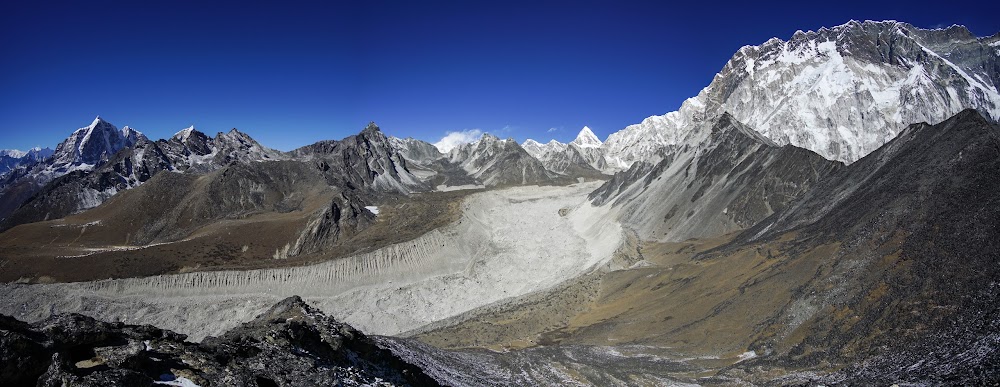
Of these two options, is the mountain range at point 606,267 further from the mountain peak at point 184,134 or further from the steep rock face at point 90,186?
the mountain peak at point 184,134

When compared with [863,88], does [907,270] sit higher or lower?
lower

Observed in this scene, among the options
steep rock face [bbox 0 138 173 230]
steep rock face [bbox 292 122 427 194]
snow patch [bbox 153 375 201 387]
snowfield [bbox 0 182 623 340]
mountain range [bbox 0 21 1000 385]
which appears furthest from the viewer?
steep rock face [bbox 292 122 427 194]

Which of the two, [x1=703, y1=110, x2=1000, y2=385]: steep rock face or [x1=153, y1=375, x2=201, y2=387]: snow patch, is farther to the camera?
[x1=703, y1=110, x2=1000, y2=385]: steep rock face

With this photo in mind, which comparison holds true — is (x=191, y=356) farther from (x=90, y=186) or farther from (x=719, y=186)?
(x=90, y=186)

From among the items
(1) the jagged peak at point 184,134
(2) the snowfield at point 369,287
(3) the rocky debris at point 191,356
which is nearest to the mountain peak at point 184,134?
(1) the jagged peak at point 184,134

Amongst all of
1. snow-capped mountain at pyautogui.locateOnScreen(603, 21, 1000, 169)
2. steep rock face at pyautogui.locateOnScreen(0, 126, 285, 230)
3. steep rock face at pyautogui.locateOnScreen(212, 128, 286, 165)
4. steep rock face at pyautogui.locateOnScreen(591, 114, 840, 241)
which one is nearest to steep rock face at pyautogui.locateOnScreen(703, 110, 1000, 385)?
steep rock face at pyautogui.locateOnScreen(591, 114, 840, 241)

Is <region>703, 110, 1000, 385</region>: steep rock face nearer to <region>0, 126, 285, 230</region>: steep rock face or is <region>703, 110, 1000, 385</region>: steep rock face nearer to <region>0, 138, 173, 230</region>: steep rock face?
<region>0, 126, 285, 230</region>: steep rock face

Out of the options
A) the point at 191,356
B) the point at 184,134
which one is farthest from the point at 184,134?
the point at 191,356
